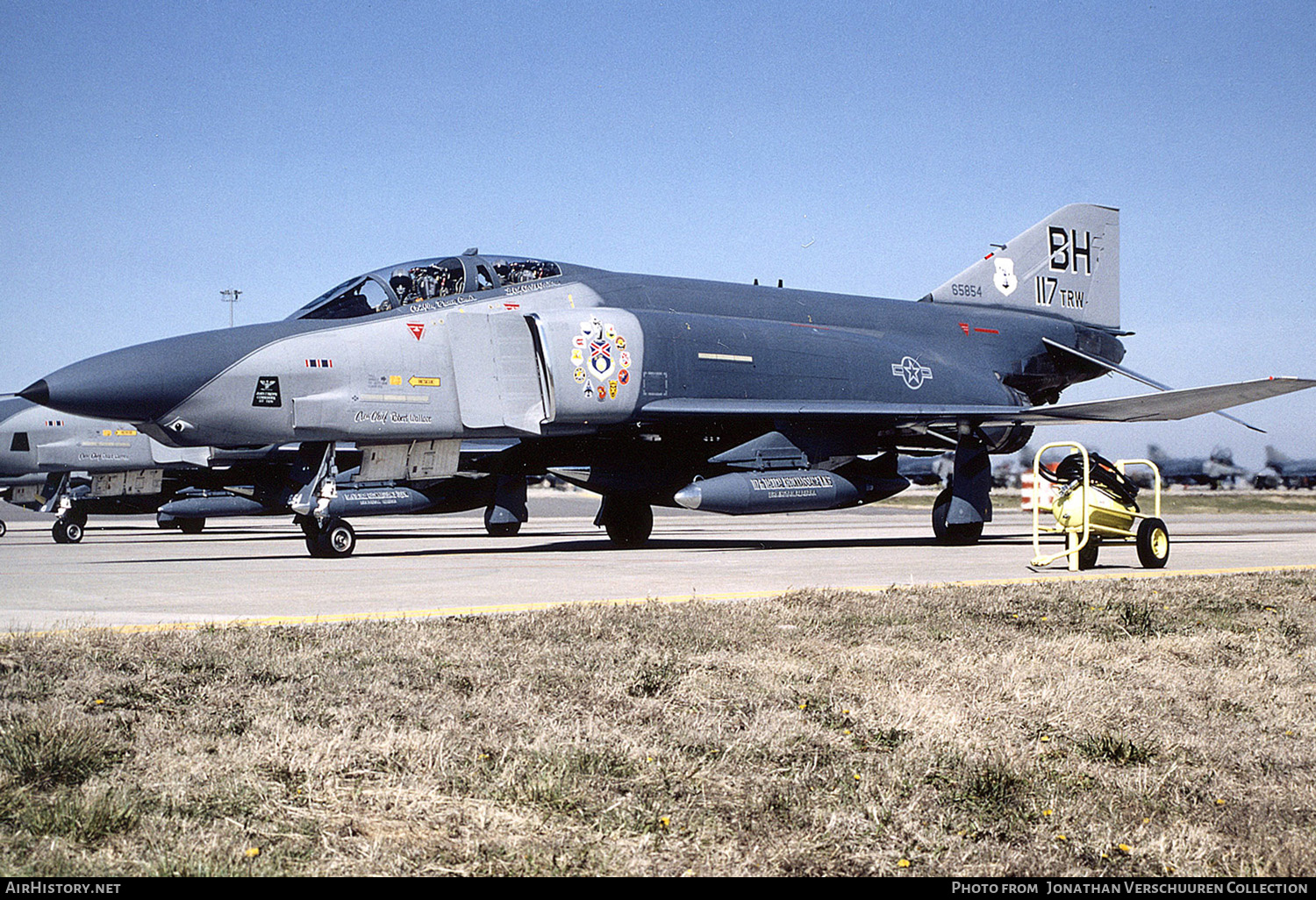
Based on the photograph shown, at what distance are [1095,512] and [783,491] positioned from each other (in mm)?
4110

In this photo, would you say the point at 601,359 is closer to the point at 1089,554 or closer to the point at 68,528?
the point at 1089,554

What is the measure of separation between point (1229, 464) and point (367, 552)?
6719cm

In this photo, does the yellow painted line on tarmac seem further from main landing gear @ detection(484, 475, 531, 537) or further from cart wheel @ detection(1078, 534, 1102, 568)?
main landing gear @ detection(484, 475, 531, 537)

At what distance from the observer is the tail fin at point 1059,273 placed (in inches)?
816

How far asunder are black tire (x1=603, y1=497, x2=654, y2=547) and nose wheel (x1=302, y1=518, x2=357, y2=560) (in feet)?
15.1

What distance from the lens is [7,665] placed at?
4.82 metres

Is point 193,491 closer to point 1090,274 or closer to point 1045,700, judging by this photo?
point 1090,274

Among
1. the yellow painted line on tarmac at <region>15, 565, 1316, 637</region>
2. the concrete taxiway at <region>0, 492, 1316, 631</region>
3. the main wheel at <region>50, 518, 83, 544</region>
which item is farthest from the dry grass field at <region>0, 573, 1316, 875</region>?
the main wheel at <region>50, 518, 83, 544</region>

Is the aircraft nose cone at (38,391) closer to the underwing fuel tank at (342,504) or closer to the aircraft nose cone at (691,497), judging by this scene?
the underwing fuel tank at (342,504)

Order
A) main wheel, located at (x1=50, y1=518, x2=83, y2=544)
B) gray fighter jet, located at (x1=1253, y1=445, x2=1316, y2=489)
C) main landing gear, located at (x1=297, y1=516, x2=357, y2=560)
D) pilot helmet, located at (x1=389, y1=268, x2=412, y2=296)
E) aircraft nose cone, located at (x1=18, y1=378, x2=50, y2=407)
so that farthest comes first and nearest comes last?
1. gray fighter jet, located at (x1=1253, y1=445, x2=1316, y2=489)
2. main wheel, located at (x1=50, y1=518, x2=83, y2=544)
3. pilot helmet, located at (x1=389, y1=268, x2=412, y2=296)
4. main landing gear, located at (x1=297, y1=516, x2=357, y2=560)
5. aircraft nose cone, located at (x1=18, y1=378, x2=50, y2=407)

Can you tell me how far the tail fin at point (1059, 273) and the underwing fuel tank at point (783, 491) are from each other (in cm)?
658

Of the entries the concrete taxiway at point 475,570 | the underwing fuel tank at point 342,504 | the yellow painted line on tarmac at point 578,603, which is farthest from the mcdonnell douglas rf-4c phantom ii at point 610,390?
the yellow painted line on tarmac at point 578,603

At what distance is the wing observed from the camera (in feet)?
45.5

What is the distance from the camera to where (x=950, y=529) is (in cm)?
1620
